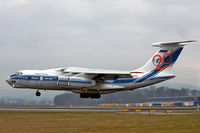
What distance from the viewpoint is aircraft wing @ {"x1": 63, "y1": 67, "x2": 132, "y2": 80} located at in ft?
111

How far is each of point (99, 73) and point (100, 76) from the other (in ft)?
4.99

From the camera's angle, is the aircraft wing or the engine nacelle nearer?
the aircraft wing

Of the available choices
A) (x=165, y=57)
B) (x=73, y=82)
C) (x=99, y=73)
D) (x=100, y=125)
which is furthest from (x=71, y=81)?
(x=100, y=125)

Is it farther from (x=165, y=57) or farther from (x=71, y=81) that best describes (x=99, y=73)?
(x=165, y=57)

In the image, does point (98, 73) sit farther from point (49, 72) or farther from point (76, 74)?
point (49, 72)

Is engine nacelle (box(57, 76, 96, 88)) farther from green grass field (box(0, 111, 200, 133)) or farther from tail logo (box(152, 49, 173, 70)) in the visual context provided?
green grass field (box(0, 111, 200, 133))

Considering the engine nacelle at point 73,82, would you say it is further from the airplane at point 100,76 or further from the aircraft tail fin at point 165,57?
the aircraft tail fin at point 165,57

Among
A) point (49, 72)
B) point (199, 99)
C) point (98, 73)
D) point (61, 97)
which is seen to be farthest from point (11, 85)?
point (61, 97)

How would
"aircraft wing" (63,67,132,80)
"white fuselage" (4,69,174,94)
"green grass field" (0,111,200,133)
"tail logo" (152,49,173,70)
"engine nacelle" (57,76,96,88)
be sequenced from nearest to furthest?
"green grass field" (0,111,200,133) → "aircraft wing" (63,67,132,80) → "engine nacelle" (57,76,96,88) → "white fuselage" (4,69,174,94) → "tail logo" (152,49,173,70)

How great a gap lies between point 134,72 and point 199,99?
56150mm

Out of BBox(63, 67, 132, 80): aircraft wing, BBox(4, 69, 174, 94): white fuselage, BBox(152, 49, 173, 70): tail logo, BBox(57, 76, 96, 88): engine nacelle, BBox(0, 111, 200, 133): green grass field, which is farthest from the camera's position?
BBox(152, 49, 173, 70): tail logo

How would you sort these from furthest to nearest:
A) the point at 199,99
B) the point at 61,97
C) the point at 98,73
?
1. the point at 61,97
2. the point at 199,99
3. the point at 98,73

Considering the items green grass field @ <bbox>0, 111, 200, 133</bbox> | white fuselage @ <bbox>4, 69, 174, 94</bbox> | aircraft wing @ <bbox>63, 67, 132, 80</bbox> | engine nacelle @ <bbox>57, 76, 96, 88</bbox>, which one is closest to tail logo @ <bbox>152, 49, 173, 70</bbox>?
white fuselage @ <bbox>4, 69, 174, 94</bbox>

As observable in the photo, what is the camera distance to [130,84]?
116 ft
